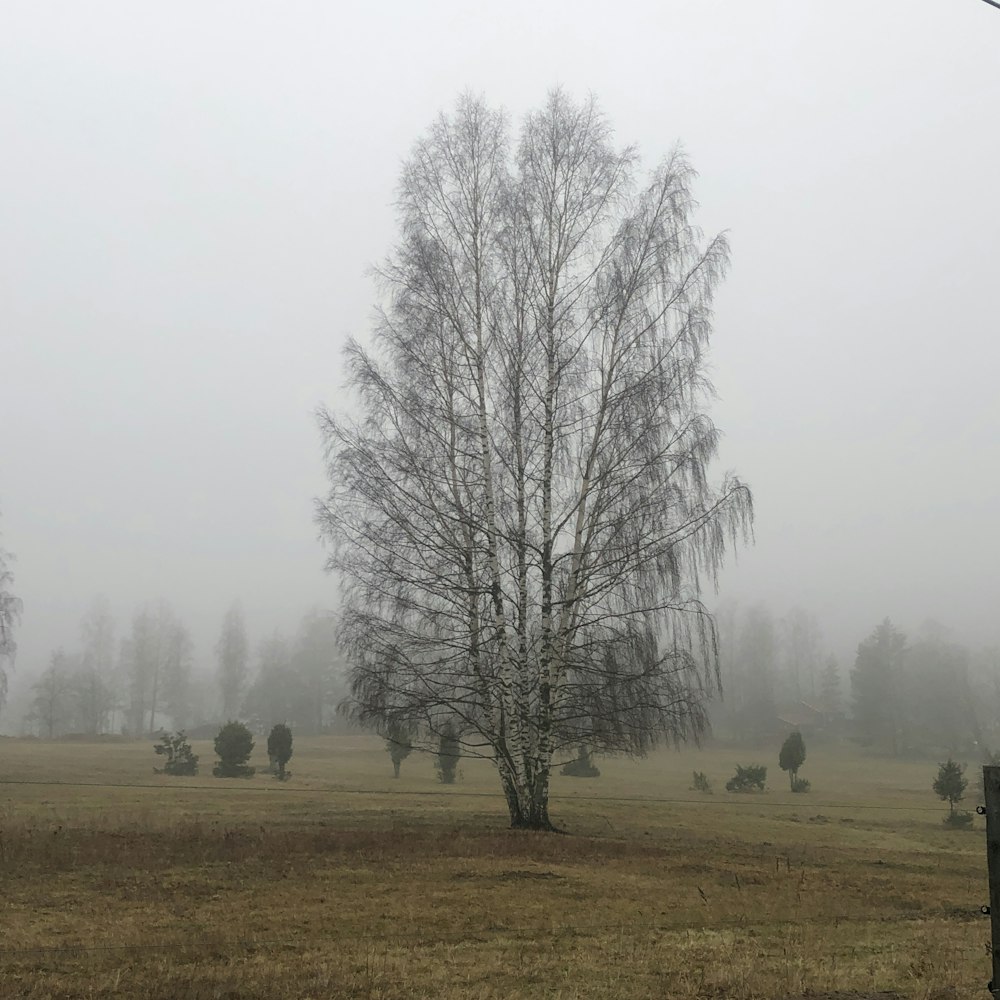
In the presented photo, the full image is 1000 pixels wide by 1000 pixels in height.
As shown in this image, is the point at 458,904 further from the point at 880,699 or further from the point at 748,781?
the point at 880,699

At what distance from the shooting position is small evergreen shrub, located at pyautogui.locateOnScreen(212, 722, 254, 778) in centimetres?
3353

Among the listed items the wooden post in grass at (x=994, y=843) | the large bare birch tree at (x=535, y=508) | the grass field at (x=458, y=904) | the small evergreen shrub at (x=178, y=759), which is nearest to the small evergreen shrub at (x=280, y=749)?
the small evergreen shrub at (x=178, y=759)

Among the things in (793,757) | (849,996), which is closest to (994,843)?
(849,996)

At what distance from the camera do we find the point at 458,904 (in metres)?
9.52

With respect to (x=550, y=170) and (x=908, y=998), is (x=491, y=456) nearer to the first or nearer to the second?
(x=550, y=170)

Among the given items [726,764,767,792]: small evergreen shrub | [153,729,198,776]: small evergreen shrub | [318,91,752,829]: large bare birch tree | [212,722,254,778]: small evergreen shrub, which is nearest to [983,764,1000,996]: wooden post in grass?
[318,91,752,829]: large bare birch tree

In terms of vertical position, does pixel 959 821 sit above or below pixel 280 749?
below

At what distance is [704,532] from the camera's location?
53.8ft

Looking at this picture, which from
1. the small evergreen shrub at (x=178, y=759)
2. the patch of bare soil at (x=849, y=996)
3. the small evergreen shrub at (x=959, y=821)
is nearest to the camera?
the patch of bare soil at (x=849, y=996)

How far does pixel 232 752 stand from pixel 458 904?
26.4m

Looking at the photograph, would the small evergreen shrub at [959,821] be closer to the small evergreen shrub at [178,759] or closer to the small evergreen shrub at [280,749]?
the small evergreen shrub at [280,749]

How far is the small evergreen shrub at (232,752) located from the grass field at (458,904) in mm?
10738

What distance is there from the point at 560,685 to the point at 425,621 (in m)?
2.83

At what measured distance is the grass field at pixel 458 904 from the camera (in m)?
6.43
